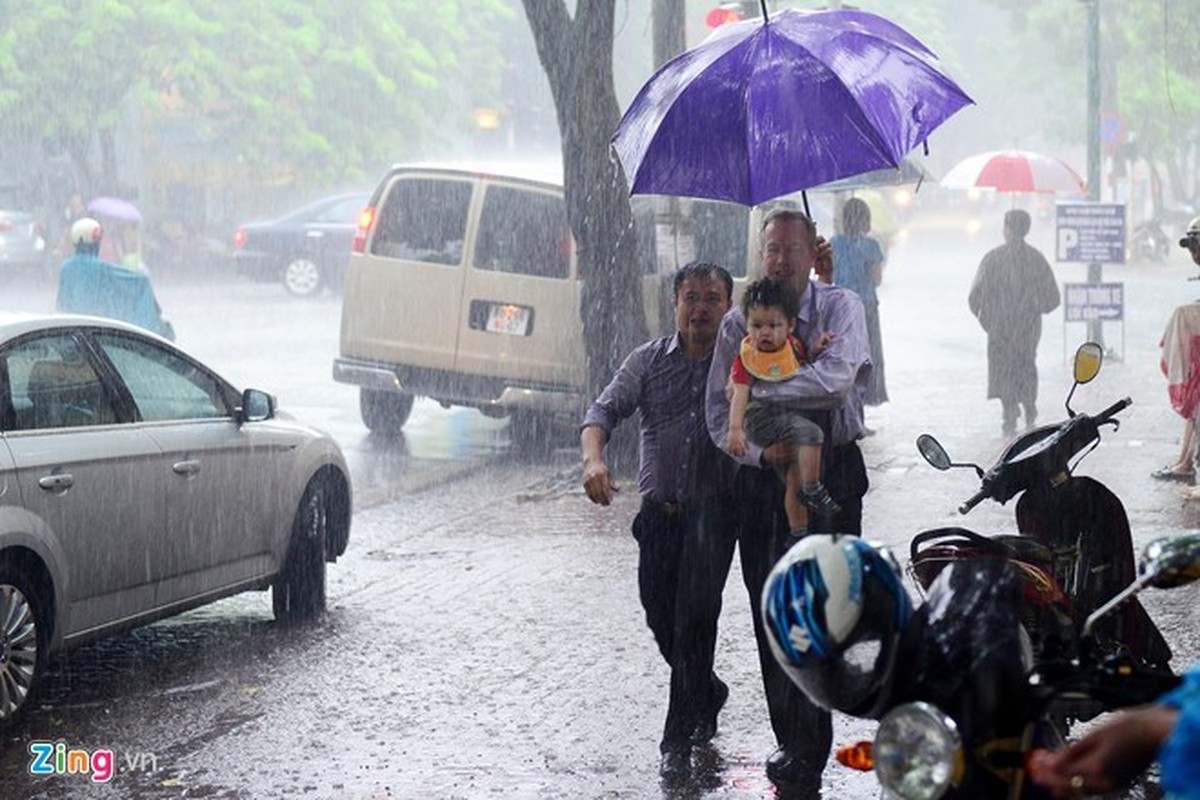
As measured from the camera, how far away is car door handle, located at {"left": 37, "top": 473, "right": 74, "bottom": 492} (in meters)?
7.43

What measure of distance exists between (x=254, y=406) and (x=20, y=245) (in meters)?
26.1

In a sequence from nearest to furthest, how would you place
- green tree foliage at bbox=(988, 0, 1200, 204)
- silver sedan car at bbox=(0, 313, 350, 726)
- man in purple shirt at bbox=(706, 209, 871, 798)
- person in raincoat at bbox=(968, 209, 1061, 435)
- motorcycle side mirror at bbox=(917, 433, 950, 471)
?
1. motorcycle side mirror at bbox=(917, 433, 950, 471)
2. man in purple shirt at bbox=(706, 209, 871, 798)
3. silver sedan car at bbox=(0, 313, 350, 726)
4. person in raincoat at bbox=(968, 209, 1061, 435)
5. green tree foliage at bbox=(988, 0, 1200, 204)

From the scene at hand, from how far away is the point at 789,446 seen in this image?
6285mm

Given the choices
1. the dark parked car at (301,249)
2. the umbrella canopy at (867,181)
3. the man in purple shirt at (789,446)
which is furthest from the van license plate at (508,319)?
the dark parked car at (301,249)

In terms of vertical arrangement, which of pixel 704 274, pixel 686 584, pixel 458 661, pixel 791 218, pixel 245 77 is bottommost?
pixel 458 661

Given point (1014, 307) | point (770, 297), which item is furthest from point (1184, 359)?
point (770, 297)

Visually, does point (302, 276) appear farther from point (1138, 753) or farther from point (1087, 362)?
point (1138, 753)

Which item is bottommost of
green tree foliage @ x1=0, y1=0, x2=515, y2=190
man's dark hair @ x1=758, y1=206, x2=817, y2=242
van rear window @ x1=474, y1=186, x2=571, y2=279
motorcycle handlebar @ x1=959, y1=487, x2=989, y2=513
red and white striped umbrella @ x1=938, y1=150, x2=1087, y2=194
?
motorcycle handlebar @ x1=959, y1=487, x2=989, y2=513

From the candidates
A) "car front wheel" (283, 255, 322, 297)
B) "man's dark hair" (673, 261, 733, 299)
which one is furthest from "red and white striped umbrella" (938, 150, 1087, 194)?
"car front wheel" (283, 255, 322, 297)

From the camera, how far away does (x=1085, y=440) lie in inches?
247

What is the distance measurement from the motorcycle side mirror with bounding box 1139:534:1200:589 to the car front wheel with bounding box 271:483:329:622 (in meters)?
5.88

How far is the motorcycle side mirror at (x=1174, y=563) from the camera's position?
3777 millimetres

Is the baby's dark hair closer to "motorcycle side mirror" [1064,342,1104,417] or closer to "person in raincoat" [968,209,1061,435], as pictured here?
"motorcycle side mirror" [1064,342,1104,417]

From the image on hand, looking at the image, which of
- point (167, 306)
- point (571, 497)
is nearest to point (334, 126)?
point (167, 306)
